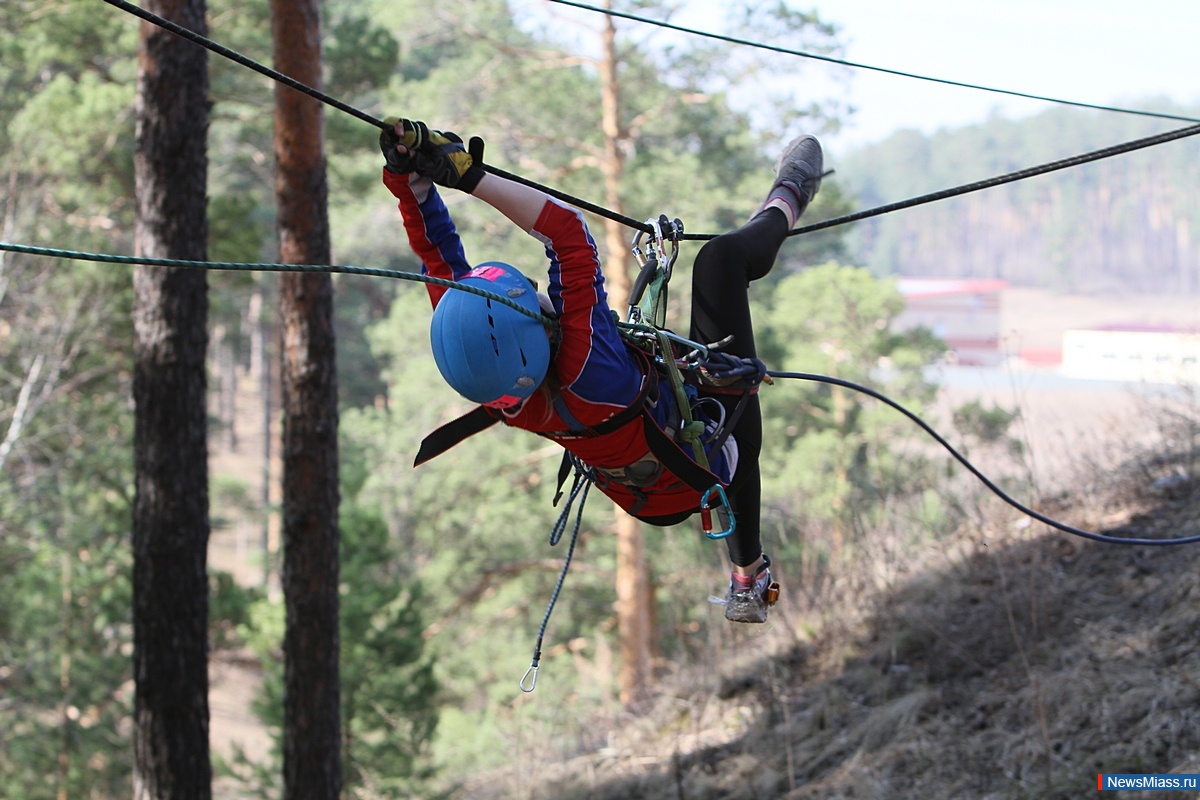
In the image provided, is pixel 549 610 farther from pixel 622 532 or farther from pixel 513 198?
pixel 622 532

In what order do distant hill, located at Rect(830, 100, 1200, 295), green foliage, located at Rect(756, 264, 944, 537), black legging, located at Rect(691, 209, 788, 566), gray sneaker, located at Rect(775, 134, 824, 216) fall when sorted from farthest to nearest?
distant hill, located at Rect(830, 100, 1200, 295), green foliage, located at Rect(756, 264, 944, 537), gray sneaker, located at Rect(775, 134, 824, 216), black legging, located at Rect(691, 209, 788, 566)

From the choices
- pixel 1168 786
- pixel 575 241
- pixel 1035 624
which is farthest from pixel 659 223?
pixel 1035 624

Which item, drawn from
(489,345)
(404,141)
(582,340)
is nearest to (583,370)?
(582,340)

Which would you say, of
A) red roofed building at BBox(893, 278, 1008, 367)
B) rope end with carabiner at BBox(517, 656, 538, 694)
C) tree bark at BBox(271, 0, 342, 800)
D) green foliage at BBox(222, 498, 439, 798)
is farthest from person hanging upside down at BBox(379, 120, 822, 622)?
red roofed building at BBox(893, 278, 1008, 367)

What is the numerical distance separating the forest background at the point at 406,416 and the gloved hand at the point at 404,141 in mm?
6361

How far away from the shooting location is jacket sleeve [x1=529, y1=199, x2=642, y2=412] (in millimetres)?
2953

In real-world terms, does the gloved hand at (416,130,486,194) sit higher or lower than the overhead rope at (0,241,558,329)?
higher

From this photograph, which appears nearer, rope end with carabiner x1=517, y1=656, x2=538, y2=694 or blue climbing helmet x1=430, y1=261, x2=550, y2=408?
blue climbing helmet x1=430, y1=261, x2=550, y2=408

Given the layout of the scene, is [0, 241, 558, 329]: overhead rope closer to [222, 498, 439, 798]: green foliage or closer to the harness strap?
the harness strap

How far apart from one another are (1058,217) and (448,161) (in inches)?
3147

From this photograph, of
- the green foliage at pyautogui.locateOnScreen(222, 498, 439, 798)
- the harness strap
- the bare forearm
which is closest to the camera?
the bare forearm

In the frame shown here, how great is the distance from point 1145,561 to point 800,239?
62.4 feet

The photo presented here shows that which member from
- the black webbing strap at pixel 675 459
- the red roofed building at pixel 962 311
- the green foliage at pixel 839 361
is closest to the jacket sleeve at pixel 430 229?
the black webbing strap at pixel 675 459

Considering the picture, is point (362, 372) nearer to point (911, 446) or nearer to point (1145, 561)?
point (911, 446)
